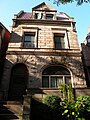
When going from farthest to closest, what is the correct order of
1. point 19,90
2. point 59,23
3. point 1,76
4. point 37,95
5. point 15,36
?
point 59,23, point 15,36, point 1,76, point 19,90, point 37,95

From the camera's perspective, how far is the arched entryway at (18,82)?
45.5 feet

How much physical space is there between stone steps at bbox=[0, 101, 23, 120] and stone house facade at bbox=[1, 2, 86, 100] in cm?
150

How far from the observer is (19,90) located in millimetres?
14109

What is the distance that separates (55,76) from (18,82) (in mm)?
3307

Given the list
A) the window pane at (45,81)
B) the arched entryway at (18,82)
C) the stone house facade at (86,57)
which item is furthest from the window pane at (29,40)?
the stone house facade at (86,57)

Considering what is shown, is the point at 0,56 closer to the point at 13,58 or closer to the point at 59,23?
the point at 13,58

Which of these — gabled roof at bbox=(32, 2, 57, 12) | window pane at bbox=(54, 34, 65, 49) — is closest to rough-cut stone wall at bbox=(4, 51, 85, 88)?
window pane at bbox=(54, 34, 65, 49)

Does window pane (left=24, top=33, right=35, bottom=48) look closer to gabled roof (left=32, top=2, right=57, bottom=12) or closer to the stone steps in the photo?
gabled roof (left=32, top=2, right=57, bottom=12)

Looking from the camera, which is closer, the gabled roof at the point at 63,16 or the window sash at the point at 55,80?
the window sash at the point at 55,80

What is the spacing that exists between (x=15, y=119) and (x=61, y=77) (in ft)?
21.0

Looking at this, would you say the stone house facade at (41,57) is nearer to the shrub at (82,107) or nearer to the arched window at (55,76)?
the arched window at (55,76)

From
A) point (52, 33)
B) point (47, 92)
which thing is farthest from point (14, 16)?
point (47, 92)

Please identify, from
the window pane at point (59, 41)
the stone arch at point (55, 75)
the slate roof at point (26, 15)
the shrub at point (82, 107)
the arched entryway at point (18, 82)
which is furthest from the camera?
the slate roof at point (26, 15)

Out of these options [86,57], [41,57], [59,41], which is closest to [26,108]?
[41,57]
